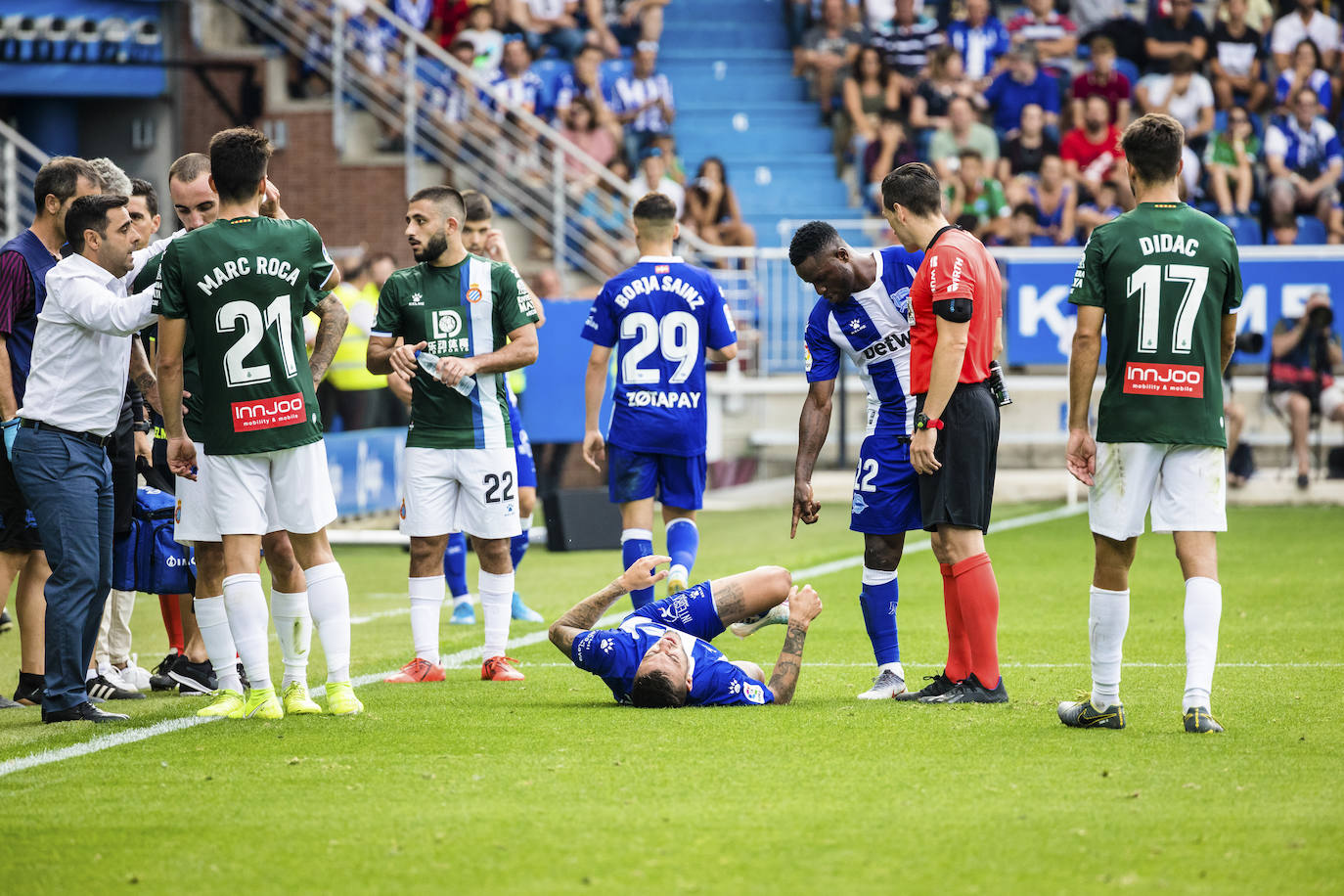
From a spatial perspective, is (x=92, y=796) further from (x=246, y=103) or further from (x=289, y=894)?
(x=246, y=103)

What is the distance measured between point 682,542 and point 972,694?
2.42 meters

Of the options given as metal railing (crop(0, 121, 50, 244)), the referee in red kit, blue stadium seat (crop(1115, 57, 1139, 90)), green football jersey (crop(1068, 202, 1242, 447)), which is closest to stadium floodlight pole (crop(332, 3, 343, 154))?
metal railing (crop(0, 121, 50, 244))

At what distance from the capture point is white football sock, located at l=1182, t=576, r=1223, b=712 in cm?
620

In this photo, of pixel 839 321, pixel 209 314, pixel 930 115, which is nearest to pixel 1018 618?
pixel 839 321

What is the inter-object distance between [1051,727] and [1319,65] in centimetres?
1842

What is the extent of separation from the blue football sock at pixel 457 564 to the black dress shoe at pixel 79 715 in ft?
12.0

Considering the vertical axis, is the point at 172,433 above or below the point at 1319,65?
below

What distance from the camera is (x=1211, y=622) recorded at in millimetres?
6203

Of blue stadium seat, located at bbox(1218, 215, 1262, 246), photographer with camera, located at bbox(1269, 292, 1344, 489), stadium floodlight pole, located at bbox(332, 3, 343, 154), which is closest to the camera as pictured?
photographer with camera, located at bbox(1269, 292, 1344, 489)

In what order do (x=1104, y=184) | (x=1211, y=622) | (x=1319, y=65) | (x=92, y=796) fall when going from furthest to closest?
(x=1319, y=65) → (x=1104, y=184) → (x=1211, y=622) → (x=92, y=796)

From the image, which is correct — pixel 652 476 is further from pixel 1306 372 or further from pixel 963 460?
pixel 1306 372

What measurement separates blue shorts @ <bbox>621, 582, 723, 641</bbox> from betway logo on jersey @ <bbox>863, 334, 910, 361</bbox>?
1.23 metres

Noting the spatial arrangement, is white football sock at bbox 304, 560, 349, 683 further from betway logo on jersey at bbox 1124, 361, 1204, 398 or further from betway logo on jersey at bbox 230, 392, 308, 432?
betway logo on jersey at bbox 1124, 361, 1204, 398

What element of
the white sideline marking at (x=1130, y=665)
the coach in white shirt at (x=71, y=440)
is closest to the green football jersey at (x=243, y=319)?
the coach in white shirt at (x=71, y=440)
